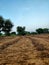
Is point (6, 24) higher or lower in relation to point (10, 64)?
higher

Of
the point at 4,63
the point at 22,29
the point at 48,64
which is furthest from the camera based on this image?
the point at 22,29

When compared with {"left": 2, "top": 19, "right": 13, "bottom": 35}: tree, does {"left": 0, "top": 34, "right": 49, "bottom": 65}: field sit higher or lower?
lower

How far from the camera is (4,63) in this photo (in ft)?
Result: 28.9

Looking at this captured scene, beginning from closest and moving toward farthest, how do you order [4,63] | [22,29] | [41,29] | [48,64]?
[48,64]
[4,63]
[22,29]
[41,29]

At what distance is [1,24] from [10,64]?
2959 inches

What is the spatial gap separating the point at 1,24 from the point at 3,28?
202cm

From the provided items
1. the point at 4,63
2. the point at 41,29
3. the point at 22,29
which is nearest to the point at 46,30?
the point at 41,29

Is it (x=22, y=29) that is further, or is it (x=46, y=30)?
(x=46, y=30)

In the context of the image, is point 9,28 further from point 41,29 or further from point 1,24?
point 41,29

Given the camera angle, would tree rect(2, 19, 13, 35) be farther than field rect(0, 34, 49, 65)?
Yes

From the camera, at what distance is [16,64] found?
8.35 m

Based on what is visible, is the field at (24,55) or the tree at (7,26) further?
the tree at (7,26)

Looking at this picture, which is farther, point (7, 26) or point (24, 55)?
point (7, 26)

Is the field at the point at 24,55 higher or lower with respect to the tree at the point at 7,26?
lower
